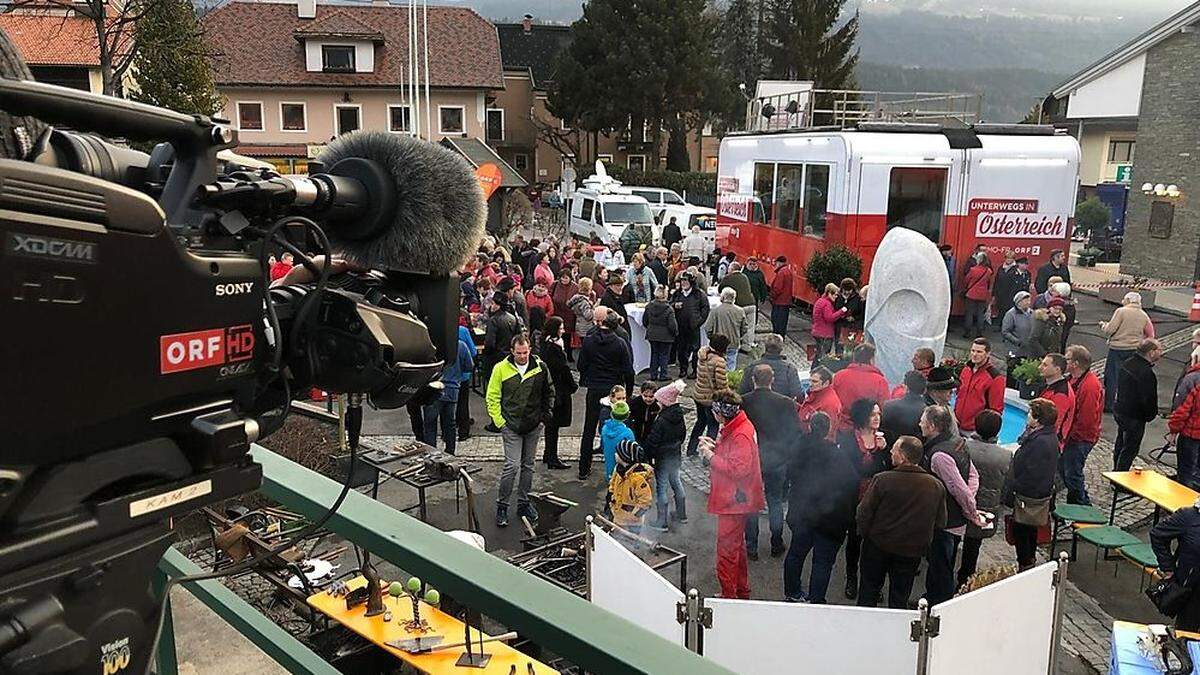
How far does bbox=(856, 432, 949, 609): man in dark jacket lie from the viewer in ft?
22.0

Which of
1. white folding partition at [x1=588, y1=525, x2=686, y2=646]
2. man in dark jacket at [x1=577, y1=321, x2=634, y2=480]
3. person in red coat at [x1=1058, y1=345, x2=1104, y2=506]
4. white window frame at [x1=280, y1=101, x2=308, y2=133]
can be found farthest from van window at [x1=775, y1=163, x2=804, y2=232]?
white window frame at [x1=280, y1=101, x2=308, y2=133]

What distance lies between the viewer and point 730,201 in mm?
22141

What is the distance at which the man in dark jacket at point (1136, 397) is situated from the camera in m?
9.89

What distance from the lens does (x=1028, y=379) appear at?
1188 centimetres

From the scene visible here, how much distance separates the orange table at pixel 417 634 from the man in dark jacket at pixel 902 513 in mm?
2716

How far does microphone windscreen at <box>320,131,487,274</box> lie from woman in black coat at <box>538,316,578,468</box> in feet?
27.8

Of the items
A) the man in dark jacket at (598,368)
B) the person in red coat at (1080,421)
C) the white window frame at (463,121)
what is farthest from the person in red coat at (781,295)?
the white window frame at (463,121)

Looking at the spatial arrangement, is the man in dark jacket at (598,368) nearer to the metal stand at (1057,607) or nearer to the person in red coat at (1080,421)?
the person in red coat at (1080,421)

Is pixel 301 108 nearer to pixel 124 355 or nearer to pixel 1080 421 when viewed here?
pixel 1080 421

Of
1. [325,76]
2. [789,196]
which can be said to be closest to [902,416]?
[789,196]

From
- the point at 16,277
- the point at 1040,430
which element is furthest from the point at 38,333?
the point at 1040,430

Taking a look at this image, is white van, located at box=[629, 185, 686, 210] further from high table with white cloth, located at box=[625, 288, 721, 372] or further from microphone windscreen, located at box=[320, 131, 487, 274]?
microphone windscreen, located at box=[320, 131, 487, 274]

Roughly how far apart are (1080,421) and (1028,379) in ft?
9.18

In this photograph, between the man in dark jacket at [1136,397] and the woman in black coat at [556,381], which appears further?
the woman in black coat at [556,381]
